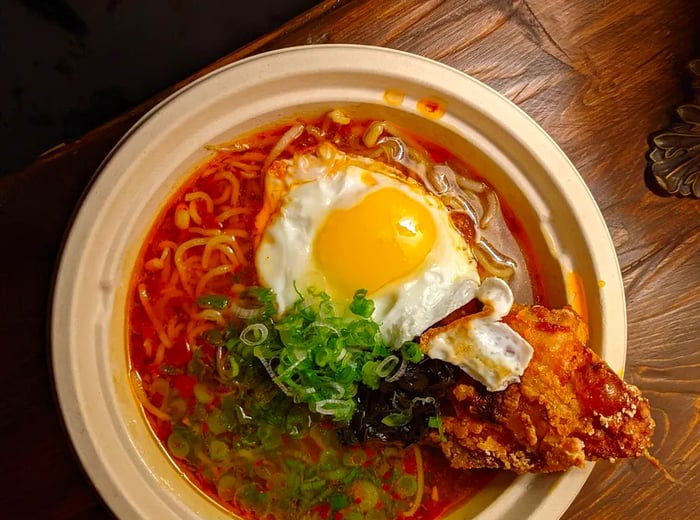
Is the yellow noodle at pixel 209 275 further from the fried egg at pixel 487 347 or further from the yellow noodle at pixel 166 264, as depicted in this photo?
the fried egg at pixel 487 347

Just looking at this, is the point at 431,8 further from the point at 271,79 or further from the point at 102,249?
the point at 102,249

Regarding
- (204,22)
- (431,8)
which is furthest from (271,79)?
(431,8)

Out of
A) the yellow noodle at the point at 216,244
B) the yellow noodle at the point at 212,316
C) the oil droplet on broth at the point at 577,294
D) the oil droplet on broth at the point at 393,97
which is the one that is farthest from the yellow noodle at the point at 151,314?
the oil droplet on broth at the point at 577,294

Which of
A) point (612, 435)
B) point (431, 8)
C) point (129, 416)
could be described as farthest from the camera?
point (431, 8)

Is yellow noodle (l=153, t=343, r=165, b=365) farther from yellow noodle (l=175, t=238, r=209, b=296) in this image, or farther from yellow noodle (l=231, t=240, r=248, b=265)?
yellow noodle (l=231, t=240, r=248, b=265)

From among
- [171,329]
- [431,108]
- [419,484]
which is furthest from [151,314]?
Result: [431,108]

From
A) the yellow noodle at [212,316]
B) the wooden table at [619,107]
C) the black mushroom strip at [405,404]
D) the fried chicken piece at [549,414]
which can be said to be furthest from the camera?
the wooden table at [619,107]

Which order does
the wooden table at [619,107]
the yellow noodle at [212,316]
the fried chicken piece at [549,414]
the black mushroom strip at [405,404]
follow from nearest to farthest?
1. the fried chicken piece at [549,414]
2. the black mushroom strip at [405,404]
3. the yellow noodle at [212,316]
4. the wooden table at [619,107]
